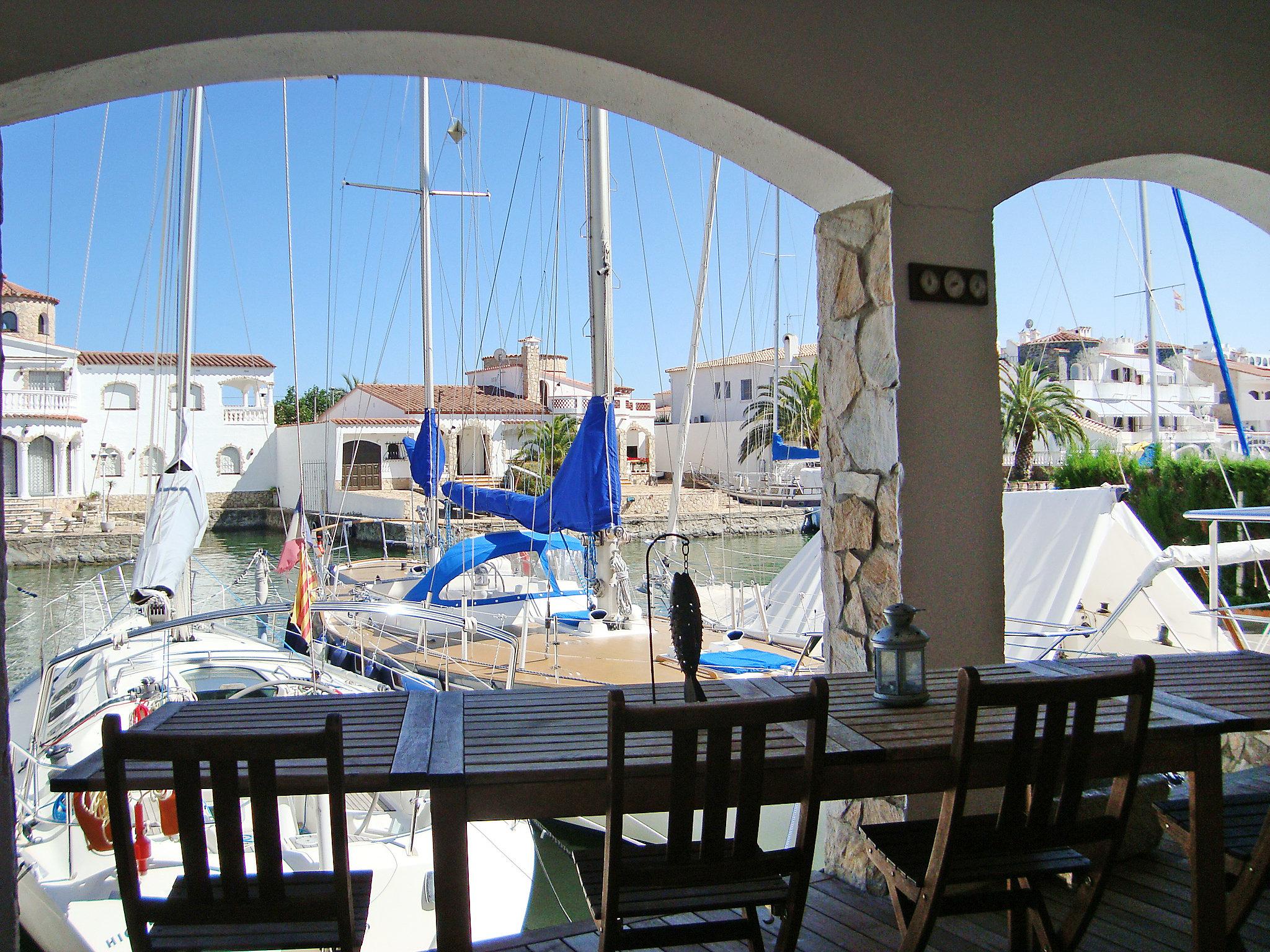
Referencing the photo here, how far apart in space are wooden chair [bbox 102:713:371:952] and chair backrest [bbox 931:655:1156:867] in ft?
3.52

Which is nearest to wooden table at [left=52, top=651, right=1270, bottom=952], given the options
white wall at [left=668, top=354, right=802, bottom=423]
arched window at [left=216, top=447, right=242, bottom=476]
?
white wall at [left=668, top=354, right=802, bottom=423]

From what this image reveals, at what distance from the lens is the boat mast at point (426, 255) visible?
11.0 meters

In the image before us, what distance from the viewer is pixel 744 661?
653 cm

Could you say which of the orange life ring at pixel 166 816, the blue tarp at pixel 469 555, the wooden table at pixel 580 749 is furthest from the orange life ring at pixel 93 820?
the blue tarp at pixel 469 555

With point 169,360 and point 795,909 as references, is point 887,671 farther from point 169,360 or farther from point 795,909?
point 169,360

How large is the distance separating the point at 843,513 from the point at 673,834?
1.36 metres

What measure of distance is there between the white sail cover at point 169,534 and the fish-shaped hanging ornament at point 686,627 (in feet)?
18.2

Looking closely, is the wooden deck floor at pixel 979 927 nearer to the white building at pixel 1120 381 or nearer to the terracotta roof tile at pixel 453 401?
the terracotta roof tile at pixel 453 401

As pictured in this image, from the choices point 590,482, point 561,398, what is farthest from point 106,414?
point 590,482

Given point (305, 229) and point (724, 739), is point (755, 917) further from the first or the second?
point (305, 229)

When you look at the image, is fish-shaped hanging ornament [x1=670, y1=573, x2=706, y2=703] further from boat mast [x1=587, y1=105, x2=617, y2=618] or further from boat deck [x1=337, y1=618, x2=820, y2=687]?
boat mast [x1=587, y1=105, x2=617, y2=618]

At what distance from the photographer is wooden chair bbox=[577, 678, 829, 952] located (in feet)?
4.80

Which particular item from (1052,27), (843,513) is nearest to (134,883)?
(843,513)

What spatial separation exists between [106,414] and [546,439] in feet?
43.6
